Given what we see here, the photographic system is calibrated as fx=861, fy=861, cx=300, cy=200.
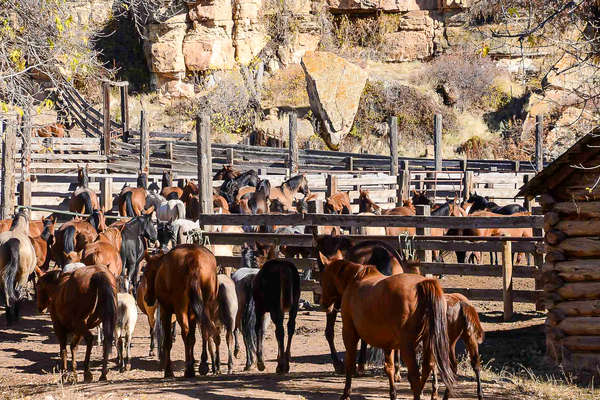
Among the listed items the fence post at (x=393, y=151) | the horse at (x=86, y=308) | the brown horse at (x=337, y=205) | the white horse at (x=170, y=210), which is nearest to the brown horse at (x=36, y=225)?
the white horse at (x=170, y=210)

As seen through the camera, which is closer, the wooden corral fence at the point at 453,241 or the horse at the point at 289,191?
the wooden corral fence at the point at 453,241

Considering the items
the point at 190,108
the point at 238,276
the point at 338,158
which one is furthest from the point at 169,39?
the point at 238,276

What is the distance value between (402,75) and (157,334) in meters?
33.2

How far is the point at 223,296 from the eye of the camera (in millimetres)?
10945

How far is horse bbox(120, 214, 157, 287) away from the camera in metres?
15.7

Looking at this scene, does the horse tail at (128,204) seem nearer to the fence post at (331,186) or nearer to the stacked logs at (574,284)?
the fence post at (331,186)

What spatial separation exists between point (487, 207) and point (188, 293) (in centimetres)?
1242

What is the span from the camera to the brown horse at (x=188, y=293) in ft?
32.9

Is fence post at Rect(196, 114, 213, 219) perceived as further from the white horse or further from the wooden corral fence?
the white horse

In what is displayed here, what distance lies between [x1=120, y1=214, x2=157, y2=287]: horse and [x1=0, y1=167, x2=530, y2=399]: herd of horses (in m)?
0.02

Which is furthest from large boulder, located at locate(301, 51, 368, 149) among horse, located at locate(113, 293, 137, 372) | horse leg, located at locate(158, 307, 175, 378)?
horse leg, located at locate(158, 307, 175, 378)

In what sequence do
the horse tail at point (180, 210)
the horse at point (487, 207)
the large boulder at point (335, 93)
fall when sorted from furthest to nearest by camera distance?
the large boulder at point (335, 93) → the horse at point (487, 207) → the horse tail at point (180, 210)

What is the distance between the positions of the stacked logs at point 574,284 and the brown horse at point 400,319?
340 cm

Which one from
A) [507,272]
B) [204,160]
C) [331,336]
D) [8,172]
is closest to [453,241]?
[507,272]
